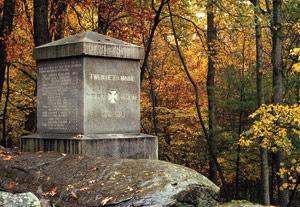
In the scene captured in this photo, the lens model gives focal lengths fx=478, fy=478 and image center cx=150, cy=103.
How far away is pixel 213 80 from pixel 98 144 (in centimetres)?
1253

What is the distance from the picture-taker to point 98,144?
23.8 feet

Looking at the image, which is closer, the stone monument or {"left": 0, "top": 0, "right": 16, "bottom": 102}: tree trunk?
the stone monument

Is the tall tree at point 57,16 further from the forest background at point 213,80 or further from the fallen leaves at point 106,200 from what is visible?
the fallen leaves at point 106,200

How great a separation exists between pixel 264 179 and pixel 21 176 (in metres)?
9.94

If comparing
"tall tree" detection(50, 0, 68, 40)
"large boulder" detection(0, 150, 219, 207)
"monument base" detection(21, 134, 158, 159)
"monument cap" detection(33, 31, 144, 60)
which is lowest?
"large boulder" detection(0, 150, 219, 207)

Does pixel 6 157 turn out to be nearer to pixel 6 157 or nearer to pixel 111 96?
pixel 6 157

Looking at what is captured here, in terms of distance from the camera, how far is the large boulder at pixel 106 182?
5152mm

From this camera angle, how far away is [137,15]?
1638cm

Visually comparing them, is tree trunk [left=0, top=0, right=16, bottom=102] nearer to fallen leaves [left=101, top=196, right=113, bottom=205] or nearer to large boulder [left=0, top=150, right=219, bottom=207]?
large boulder [left=0, top=150, right=219, bottom=207]

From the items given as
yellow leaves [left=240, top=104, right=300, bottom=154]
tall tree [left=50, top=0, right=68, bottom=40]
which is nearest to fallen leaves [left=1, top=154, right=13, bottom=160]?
yellow leaves [left=240, top=104, right=300, bottom=154]

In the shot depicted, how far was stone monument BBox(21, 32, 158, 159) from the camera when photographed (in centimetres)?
740

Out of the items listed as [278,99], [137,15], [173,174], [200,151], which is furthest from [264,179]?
[173,174]

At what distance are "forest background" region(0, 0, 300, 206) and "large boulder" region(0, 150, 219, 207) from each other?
5.81 m

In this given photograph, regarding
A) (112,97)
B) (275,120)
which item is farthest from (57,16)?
(112,97)
